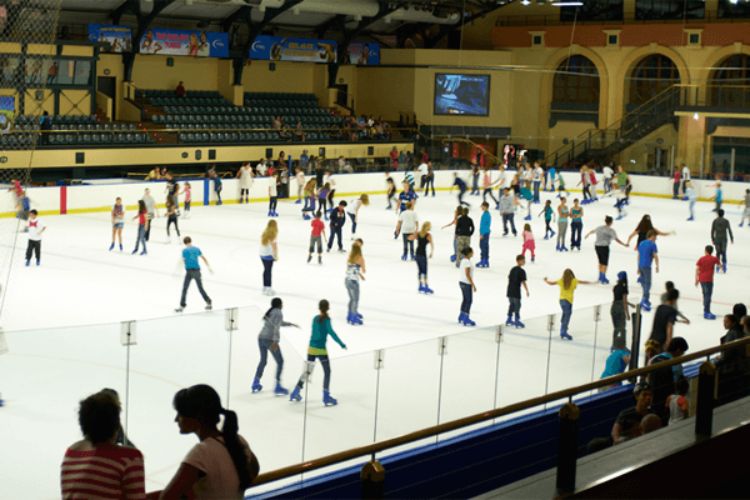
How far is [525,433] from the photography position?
9.58 meters

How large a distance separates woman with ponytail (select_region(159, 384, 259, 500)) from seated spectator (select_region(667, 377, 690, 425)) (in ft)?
13.0

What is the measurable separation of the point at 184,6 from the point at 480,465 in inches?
1391

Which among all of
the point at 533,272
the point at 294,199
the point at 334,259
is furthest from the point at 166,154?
the point at 533,272

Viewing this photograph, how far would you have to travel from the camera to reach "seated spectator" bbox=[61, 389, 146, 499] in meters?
4.31

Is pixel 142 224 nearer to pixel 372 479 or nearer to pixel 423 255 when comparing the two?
pixel 423 255

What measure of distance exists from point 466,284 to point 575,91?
3422 centimetres

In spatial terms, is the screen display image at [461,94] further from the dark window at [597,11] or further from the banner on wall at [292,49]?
the banner on wall at [292,49]

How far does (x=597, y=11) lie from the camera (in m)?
48.3

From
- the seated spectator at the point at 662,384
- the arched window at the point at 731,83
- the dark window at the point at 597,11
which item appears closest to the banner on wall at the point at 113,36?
the dark window at the point at 597,11

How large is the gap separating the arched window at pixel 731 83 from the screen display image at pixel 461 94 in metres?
10.0

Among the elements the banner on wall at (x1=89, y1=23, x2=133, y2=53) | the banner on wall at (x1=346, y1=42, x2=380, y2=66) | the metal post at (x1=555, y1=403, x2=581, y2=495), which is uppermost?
the banner on wall at (x1=346, y1=42, x2=380, y2=66)

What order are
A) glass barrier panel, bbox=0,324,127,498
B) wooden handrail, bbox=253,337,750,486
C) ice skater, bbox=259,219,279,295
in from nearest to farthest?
wooden handrail, bbox=253,337,750,486 → glass barrier panel, bbox=0,324,127,498 → ice skater, bbox=259,219,279,295

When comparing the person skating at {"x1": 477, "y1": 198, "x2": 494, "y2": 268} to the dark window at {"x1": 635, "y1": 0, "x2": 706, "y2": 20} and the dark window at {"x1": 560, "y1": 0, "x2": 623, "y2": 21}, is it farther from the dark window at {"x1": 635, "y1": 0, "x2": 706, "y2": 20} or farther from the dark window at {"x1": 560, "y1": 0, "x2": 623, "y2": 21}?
the dark window at {"x1": 560, "y1": 0, "x2": 623, "y2": 21}

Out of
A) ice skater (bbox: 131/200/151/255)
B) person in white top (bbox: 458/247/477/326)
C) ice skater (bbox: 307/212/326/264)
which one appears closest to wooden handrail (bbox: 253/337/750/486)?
person in white top (bbox: 458/247/477/326)
